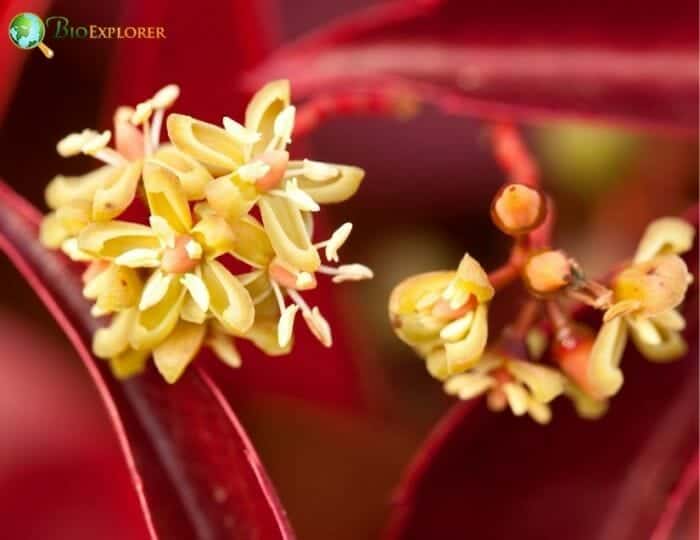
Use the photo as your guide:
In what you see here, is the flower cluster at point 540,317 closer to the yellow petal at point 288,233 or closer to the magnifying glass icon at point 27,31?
the yellow petal at point 288,233

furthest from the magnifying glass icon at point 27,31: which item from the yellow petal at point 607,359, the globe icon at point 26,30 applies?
the yellow petal at point 607,359

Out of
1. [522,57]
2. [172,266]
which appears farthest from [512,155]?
[172,266]

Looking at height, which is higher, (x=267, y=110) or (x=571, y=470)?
(x=267, y=110)

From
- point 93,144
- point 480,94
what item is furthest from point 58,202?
point 480,94

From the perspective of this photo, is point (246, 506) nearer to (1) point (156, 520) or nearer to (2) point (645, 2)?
(1) point (156, 520)

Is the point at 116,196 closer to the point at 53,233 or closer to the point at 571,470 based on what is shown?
the point at 53,233

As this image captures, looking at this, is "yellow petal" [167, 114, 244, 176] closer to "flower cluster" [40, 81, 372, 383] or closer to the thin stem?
"flower cluster" [40, 81, 372, 383]
